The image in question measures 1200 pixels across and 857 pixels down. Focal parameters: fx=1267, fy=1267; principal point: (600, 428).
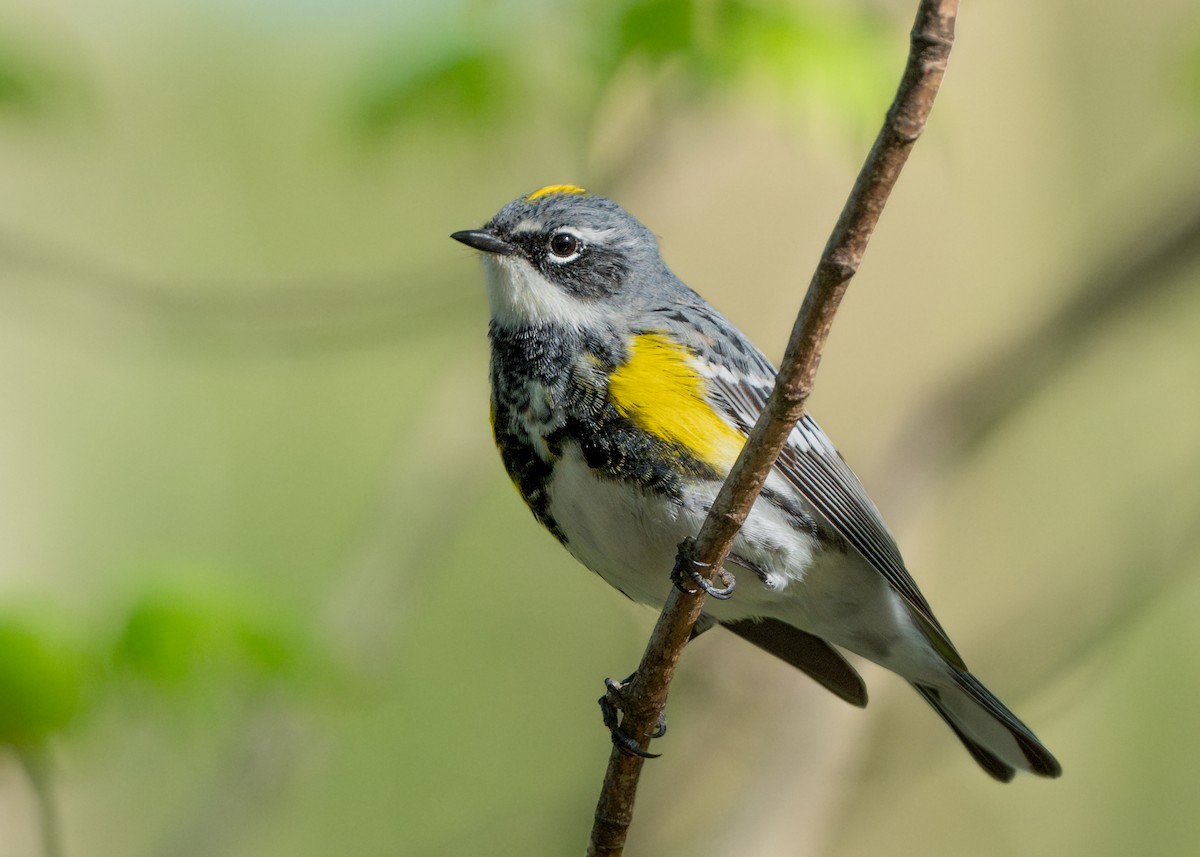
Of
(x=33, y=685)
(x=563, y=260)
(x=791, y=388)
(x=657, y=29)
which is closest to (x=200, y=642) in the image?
(x=33, y=685)

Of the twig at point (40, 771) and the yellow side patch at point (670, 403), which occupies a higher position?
the yellow side patch at point (670, 403)

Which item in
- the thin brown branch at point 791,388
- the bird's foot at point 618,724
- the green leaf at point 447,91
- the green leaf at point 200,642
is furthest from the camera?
the green leaf at point 447,91

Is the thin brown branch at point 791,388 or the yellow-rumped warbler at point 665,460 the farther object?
the yellow-rumped warbler at point 665,460

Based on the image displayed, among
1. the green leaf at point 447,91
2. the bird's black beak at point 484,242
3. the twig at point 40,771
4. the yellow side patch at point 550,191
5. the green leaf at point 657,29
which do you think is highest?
the green leaf at point 657,29

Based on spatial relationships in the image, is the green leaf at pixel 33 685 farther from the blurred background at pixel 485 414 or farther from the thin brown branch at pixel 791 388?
the thin brown branch at pixel 791 388

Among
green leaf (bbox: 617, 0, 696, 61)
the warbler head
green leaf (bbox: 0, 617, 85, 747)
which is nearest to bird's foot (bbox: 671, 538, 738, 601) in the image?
the warbler head

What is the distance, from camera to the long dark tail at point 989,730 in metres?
4.05

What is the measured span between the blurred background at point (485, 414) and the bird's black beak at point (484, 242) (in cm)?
75

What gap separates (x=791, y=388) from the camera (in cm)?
249

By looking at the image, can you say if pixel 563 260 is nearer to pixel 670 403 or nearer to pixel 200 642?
pixel 670 403

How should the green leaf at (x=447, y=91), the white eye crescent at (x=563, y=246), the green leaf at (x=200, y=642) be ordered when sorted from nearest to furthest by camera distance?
1. the green leaf at (x=200, y=642)
2. the white eye crescent at (x=563, y=246)
3. the green leaf at (x=447, y=91)

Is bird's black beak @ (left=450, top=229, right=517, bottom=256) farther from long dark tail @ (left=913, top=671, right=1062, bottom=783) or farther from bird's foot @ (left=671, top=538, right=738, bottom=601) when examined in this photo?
long dark tail @ (left=913, top=671, right=1062, bottom=783)

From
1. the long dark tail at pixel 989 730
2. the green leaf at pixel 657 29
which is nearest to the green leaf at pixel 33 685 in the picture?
the green leaf at pixel 657 29

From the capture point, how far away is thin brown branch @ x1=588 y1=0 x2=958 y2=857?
7.00ft
